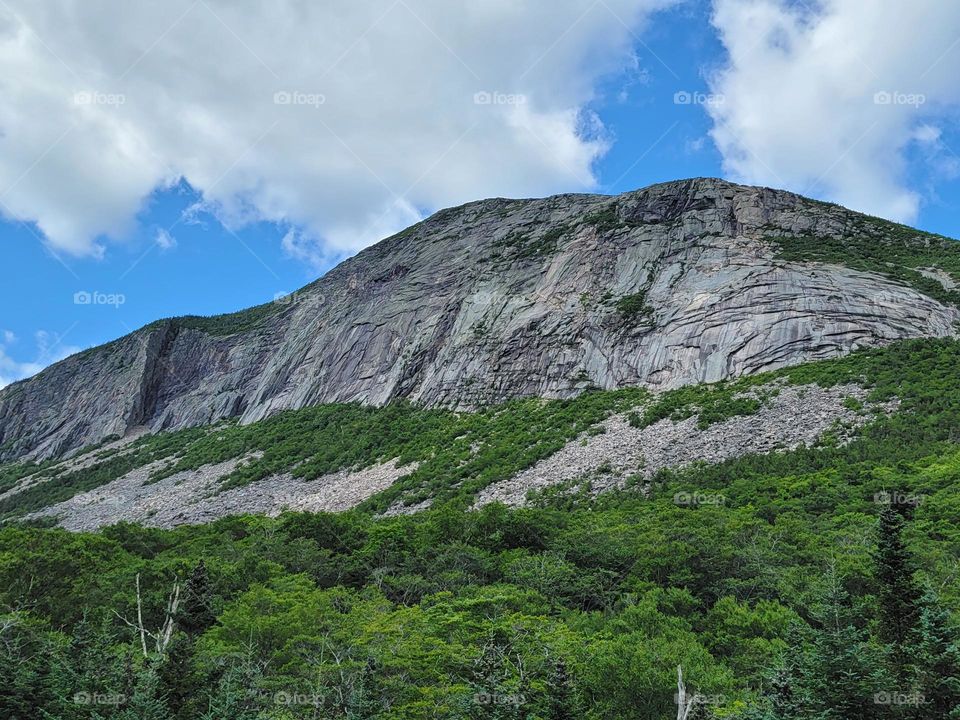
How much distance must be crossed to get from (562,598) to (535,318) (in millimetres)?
38724

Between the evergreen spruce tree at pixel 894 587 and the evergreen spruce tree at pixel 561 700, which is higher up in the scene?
the evergreen spruce tree at pixel 894 587

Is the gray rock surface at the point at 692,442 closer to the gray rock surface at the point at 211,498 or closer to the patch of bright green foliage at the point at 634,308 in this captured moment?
the gray rock surface at the point at 211,498

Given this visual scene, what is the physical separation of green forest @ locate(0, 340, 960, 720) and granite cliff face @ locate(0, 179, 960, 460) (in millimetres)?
6376

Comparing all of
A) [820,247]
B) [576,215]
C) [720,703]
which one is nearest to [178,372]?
[576,215]

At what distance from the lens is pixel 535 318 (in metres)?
59.4

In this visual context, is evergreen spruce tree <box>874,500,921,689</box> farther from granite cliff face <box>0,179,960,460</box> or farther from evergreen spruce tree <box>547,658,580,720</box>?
granite cliff face <box>0,179,960,460</box>

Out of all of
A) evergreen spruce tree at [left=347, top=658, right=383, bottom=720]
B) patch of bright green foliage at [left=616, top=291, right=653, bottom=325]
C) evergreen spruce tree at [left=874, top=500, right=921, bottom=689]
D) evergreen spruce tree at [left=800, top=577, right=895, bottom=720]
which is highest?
patch of bright green foliage at [left=616, top=291, right=653, bottom=325]

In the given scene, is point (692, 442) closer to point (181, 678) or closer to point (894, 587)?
point (894, 587)

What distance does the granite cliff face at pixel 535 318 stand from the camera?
47.6 metres

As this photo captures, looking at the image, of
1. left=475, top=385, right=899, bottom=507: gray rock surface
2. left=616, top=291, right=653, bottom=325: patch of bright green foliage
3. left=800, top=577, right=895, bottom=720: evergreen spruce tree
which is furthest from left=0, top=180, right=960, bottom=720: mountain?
left=616, top=291, right=653, bottom=325: patch of bright green foliage

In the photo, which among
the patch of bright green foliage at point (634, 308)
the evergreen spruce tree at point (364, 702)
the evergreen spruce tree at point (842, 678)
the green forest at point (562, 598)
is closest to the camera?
the evergreen spruce tree at point (842, 678)

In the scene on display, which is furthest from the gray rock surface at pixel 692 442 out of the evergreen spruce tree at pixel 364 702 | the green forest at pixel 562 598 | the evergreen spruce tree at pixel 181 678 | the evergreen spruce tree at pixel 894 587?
the evergreen spruce tree at pixel 181 678

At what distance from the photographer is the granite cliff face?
156 feet

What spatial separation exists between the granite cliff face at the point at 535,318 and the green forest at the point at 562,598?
638 cm
